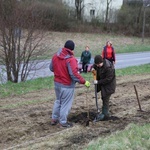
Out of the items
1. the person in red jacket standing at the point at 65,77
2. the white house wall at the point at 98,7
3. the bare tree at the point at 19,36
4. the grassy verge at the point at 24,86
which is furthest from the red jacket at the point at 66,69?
the white house wall at the point at 98,7

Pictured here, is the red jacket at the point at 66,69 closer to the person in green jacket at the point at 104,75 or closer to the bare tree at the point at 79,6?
the person in green jacket at the point at 104,75

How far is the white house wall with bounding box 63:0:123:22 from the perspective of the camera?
54.4 metres

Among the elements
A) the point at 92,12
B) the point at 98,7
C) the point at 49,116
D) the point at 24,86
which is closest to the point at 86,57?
the point at 24,86

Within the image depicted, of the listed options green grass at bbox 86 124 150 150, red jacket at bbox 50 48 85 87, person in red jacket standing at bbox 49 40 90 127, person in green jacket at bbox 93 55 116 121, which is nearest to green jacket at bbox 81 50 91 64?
person in green jacket at bbox 93 55 116 121

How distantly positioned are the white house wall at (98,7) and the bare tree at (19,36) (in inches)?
1572

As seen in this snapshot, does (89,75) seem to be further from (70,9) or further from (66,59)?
(70,9)

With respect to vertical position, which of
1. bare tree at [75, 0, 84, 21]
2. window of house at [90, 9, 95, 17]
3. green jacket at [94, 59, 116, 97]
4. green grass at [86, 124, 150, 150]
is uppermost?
bare tree at [75, 0, 84, 21]

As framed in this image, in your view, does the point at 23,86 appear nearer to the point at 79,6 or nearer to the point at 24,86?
the point at 24,86

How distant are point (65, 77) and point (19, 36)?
6703 millimetres

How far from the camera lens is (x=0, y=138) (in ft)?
22.0

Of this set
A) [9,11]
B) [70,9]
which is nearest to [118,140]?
[9,11]

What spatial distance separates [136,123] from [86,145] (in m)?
2.01

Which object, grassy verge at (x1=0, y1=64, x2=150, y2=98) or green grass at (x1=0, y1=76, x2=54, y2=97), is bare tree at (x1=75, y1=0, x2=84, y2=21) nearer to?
grassy verge at (x1=0, y1=64, x2=150, y2=98)

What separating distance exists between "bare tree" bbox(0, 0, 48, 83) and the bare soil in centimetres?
275
